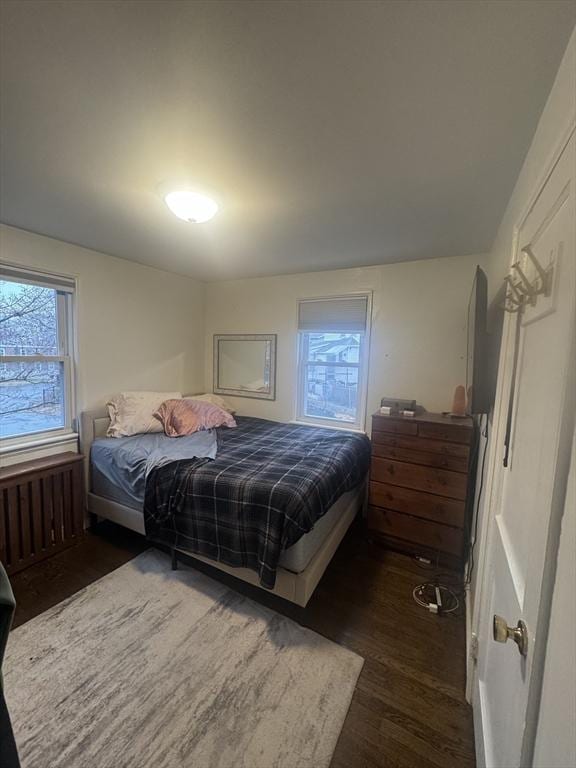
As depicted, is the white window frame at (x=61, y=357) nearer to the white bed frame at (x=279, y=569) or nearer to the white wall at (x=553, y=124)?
the white bed frame at (x=279, y=569)

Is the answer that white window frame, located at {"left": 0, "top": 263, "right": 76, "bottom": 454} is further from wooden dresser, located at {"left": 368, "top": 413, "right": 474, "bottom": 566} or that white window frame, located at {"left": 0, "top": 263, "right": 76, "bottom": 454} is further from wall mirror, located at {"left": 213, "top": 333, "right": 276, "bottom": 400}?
wooden dresser, located at {"left": 368, "top": 413, "right": 474, "bottom": 566}

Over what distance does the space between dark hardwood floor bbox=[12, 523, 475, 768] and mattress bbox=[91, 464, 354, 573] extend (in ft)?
1.10

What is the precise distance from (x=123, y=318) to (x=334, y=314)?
6.67ft

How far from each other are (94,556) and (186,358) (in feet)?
6.97

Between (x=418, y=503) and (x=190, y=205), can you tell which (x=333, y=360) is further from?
(x=190, y=205)

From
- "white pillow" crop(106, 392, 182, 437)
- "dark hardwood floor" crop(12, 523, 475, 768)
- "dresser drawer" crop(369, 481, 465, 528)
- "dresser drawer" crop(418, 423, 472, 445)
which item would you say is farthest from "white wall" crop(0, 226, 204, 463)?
"dresser drawer" crop(418, 423, 472, 445)

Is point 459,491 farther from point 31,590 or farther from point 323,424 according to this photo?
point 31,590

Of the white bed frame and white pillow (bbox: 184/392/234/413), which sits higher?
white pillow (bbox: 184/392/234/413)

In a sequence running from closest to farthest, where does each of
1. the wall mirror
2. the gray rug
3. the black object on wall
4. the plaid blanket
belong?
the gray rug, the black object on wall, the plaid blanket, the wall mirror

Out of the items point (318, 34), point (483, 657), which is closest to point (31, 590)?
point (483, 657)

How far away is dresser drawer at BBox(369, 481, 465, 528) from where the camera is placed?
2238 mm

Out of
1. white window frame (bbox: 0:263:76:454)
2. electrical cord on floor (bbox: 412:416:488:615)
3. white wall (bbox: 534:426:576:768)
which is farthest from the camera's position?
white window frame (bbox: 0:263:76:454)

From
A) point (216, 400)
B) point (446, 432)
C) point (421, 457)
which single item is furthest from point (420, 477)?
point (216, 400)

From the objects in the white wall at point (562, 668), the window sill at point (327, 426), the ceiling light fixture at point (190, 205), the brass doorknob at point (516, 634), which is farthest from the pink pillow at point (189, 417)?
the white wall at point (562, 668)
